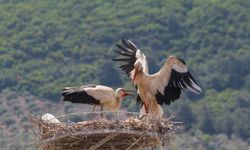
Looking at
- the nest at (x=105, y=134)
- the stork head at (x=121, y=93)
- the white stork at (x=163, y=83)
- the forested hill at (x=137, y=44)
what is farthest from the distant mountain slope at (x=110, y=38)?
the nest at (x=105, y=134)

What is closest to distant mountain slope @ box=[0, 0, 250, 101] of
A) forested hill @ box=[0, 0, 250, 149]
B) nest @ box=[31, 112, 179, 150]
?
forested hill @ box=[0, 0, 250, 149]

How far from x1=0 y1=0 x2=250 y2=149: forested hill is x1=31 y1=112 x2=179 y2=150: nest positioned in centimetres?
4219

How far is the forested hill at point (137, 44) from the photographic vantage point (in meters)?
84.8

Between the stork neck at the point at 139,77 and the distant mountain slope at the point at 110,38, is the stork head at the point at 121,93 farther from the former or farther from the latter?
the distant mountain slope at the point at 110,38

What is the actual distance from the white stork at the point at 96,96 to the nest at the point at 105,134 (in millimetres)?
2078

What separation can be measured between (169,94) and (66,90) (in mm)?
2616

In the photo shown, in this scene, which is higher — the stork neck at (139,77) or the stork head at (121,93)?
the stork neck at (139,77)

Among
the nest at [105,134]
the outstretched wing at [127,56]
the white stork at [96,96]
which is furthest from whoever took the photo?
the outstretched wing at [127,56]

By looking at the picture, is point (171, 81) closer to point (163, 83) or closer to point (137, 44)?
point (163, 83)

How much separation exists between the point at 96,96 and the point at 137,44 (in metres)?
61.0

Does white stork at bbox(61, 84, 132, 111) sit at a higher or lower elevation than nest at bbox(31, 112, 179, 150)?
higher

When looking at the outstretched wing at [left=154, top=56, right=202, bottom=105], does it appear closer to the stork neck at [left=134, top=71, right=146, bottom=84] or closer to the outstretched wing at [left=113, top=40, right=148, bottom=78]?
the stork neck at [left=134, top=71, right=146, bottom=84]

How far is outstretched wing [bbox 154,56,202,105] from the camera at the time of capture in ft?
115

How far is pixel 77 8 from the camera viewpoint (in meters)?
107
